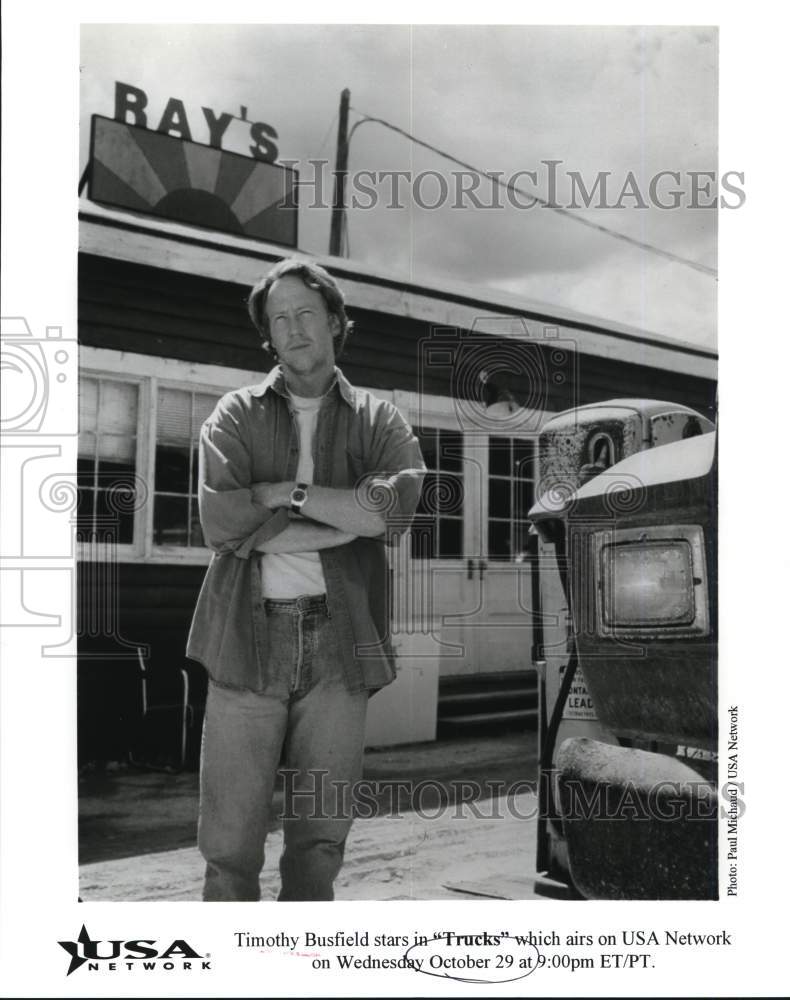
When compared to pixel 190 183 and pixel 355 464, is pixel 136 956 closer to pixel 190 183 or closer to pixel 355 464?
pixel 355 464

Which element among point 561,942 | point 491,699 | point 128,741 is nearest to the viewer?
point 561,942

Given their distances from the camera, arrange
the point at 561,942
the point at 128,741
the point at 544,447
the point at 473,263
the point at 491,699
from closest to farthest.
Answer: the point at 561,942
the point at 544,447
the point at 473,263
the point at 128,741
the point at 491,699

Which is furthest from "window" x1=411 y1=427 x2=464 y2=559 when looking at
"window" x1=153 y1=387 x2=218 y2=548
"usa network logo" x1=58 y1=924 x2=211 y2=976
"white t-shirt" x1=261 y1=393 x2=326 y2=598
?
"usa network logo" x1=58 y1=924 x2=211 y2=976

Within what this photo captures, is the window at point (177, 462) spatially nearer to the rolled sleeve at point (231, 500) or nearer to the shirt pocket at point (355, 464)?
the rolled sleeve at point (231, 500)

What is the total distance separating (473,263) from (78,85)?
1.39m

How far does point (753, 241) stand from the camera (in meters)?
2.95

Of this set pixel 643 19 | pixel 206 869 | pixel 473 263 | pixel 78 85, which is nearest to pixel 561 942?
pixel 206 869

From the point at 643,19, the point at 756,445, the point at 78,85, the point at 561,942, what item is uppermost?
the point at 643,19

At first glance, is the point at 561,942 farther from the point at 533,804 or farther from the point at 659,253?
the point at 659,253

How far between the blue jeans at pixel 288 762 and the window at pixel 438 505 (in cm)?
49

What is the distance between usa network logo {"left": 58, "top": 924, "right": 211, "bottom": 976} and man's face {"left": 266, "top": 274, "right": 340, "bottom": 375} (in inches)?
69.4

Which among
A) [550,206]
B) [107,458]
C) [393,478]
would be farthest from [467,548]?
[107,458]

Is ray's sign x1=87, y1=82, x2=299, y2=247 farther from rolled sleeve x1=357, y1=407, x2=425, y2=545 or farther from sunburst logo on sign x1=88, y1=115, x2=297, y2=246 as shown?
rolled sleeve x1=357, y1=407, x2=425, y2=545

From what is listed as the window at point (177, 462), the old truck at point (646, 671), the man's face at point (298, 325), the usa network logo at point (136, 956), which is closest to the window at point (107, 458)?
the window at point (177, 462)
